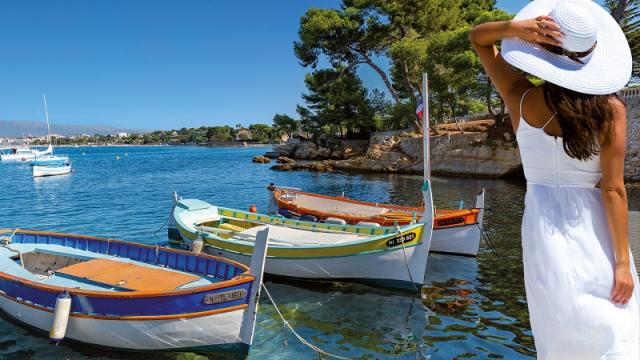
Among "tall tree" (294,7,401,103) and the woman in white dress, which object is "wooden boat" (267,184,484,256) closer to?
the woman in white dress

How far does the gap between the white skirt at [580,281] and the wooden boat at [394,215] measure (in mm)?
9315

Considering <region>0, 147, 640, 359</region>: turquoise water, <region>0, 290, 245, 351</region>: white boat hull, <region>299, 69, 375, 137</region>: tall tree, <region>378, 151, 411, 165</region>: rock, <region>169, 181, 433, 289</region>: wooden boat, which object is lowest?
<region>0, 147, 640, 359</region>: turquoise water

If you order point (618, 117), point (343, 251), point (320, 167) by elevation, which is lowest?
point (343, 251)

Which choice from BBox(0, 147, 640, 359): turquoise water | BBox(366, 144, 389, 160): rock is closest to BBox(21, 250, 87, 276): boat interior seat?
BBox(0, 147, 640, 359): turquoise water

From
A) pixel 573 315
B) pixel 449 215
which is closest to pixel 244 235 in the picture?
pixel 449 215

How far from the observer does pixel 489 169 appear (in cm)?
3756

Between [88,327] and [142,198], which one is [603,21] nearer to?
[88,327]

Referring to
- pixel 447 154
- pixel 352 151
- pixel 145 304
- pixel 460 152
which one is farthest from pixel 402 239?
pixel 352 151

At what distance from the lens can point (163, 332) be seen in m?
8.00

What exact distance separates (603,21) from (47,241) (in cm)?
1370

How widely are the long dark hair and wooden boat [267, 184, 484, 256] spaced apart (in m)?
9.55

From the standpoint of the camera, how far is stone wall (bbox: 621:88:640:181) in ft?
99.1

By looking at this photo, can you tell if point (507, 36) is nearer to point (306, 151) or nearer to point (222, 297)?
point (222, 297)

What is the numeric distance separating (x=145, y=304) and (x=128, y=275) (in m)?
2.01
